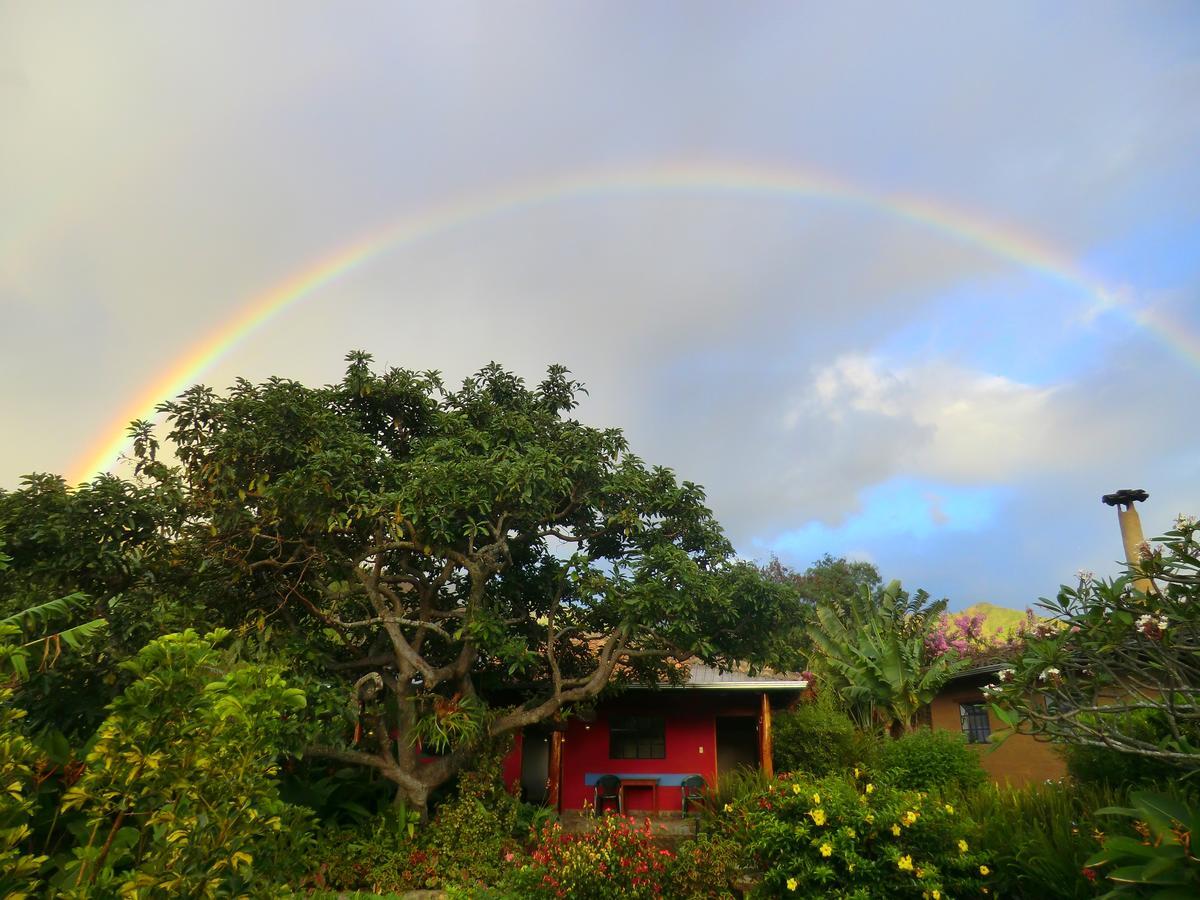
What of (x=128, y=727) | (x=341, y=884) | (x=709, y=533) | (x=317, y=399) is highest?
(x=317, y=399)

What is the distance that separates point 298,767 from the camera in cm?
1166

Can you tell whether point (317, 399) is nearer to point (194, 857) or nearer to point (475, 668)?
point (475, 668)

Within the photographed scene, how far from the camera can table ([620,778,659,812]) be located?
1611 centimetres

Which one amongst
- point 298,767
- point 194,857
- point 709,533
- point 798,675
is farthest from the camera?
point 798,675

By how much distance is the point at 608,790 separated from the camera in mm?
15453

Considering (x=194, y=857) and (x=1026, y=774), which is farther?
(x=1026, y=774)

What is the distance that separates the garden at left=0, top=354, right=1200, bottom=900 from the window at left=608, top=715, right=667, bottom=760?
2543 millimetres

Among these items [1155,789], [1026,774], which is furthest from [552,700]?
[1026,774]

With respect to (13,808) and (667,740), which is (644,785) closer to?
(667,740)

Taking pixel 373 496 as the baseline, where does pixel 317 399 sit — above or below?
above

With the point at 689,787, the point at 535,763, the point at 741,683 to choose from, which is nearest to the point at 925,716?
the point at 741,683

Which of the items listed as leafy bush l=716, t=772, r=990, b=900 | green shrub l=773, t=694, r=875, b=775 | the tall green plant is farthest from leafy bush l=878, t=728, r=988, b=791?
leafy bush l=716, t=772, r=990, b=900

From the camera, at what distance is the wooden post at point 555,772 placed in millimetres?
15148

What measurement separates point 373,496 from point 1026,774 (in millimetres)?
14318
